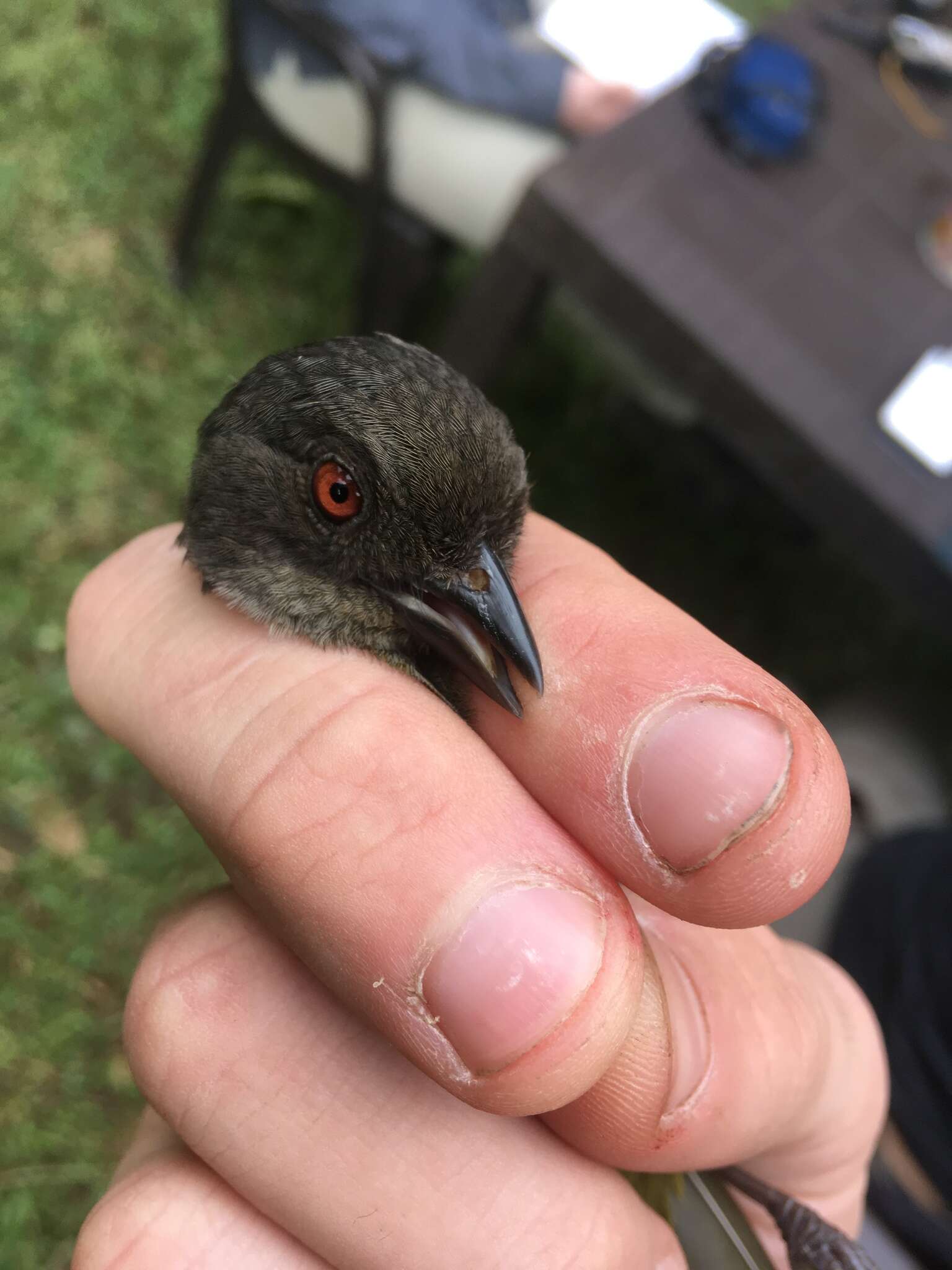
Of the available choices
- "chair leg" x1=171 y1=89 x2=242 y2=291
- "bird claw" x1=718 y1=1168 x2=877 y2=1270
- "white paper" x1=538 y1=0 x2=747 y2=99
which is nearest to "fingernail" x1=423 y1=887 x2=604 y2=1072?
"bird claw" x1=718 y1=1168 x2=877 y2=1270

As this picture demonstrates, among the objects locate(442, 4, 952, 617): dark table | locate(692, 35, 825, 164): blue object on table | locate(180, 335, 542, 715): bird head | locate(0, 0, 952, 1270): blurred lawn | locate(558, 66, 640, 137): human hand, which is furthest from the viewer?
locate(558, 66, 640, 137): human hand

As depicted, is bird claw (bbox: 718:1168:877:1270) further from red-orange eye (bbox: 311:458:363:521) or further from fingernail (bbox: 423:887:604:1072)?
red-orange eye (bbox: 311:458:363:521)

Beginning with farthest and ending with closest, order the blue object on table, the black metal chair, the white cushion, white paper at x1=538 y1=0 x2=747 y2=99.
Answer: white paper at x1=538 y1=0 x2=747 y2=99 < the white cushion < the black metal chair < the blue object on table

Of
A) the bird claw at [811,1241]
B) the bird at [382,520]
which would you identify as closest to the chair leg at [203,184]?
the bird at [382,520]

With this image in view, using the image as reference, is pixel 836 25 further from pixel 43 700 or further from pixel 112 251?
pixel 43 700

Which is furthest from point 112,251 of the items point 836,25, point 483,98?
Answer: point 836,25

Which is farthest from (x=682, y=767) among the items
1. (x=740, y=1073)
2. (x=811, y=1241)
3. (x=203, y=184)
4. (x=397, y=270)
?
(x=203, y=184)
